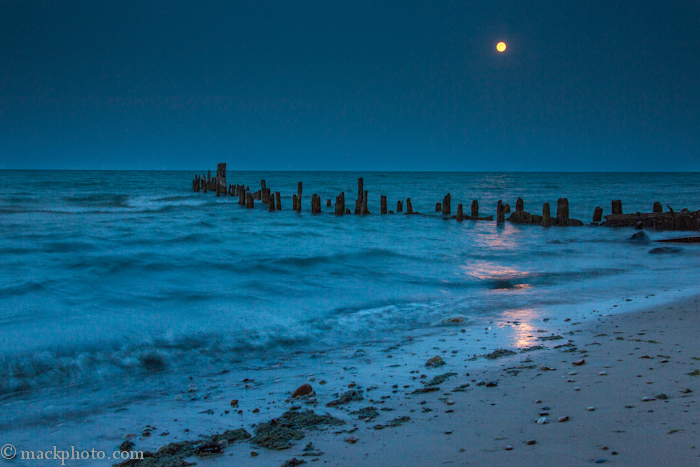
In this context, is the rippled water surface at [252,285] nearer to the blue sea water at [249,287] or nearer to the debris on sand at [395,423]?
the blue sea water at [249,287]

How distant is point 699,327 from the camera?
461 centimetres

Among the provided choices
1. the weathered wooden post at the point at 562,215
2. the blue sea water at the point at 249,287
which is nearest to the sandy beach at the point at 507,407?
the blue sea water at the point at 249,287

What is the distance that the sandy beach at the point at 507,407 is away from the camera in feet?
7.82

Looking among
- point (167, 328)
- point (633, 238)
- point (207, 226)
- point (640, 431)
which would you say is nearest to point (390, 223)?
point (207, 226)

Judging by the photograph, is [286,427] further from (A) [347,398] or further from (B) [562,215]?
(B) [562,215]

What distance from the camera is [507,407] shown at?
304cm

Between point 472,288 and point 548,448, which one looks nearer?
point 548,448

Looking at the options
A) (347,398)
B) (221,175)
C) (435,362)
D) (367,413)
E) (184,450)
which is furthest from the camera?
(221,175)

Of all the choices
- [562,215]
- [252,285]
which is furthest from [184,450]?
[562,215]

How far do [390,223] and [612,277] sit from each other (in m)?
12.2

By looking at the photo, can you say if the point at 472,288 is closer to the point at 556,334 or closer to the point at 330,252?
the point at 556,334

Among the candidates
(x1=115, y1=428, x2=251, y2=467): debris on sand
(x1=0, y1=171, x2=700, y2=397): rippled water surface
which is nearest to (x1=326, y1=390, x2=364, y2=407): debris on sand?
(x1=115, y1=428, x2=251, y2=467): debris on sand

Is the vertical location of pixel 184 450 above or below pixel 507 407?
below

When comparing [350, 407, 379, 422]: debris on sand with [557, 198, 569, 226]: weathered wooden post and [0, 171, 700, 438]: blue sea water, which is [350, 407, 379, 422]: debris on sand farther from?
[557, 198, 569, 226]: weathered wooden post
